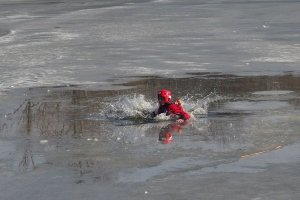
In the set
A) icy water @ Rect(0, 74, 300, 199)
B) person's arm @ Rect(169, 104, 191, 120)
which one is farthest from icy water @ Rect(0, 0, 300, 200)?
person's arm @ Rect(169, 104, 191, 120)

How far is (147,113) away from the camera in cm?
1282

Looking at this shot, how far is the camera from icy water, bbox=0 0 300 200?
8930 mm

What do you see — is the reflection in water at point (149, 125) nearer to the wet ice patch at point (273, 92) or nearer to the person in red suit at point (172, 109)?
the wet ice patch at point (273, 92)

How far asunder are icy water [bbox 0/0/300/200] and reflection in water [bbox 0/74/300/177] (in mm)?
17

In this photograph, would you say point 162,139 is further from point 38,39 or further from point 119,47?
point 38,39

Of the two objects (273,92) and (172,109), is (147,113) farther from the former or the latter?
(273,92)

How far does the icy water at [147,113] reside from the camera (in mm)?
8930

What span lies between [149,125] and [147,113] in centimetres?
63

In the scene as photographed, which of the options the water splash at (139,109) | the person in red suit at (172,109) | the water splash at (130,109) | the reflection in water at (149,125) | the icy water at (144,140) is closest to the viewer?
the icy water at (144,140)

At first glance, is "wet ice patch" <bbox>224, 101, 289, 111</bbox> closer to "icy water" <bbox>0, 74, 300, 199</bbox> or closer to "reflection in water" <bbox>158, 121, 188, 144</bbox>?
"icy water" <bbox>0, 74, 300, 199</bbox>

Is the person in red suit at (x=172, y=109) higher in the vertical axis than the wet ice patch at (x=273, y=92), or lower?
lower

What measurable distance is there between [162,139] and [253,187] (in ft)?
9.13

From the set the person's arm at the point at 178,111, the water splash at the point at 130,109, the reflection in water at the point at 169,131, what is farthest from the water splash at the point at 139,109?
the reflection in water at the point at 169,131

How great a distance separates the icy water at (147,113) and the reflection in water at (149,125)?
17 millimetres
